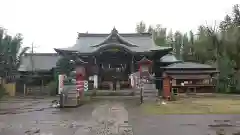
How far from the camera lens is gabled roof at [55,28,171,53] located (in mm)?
34375

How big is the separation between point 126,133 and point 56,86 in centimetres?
2473

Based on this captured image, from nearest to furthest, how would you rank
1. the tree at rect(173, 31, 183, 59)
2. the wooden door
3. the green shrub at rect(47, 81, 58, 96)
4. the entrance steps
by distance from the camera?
the wooden door → the entrance steps → the green shrub at rect(47, 81, 58, 96) → the tree at rect(173, 31, 183, 59)

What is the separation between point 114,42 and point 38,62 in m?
15.8

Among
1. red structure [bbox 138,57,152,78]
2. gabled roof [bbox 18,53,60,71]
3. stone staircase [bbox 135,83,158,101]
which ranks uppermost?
gabled roof [bbox 18,53,60,71]

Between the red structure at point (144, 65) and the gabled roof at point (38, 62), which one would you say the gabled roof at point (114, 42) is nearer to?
the red structure at point (144, 65)

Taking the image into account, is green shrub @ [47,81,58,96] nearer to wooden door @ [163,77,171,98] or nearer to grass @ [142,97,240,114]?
wooden door @ [163,77,171,98]

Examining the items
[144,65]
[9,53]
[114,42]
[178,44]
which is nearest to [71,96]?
[144,65]

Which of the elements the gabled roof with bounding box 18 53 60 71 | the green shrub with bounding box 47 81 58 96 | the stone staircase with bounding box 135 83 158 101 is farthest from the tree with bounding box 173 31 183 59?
the stone staircase with bounding box 135 83 158 101

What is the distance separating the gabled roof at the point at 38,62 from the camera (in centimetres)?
4316

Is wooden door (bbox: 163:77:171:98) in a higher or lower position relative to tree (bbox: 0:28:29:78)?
lower

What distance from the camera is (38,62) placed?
45062 millimetres

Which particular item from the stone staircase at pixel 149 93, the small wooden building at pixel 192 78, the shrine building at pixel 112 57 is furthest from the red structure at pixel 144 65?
the small wooden building at pixel 192 78

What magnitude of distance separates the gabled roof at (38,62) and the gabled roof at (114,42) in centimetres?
757

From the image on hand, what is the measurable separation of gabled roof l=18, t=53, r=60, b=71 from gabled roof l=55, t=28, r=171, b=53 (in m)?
7.57
